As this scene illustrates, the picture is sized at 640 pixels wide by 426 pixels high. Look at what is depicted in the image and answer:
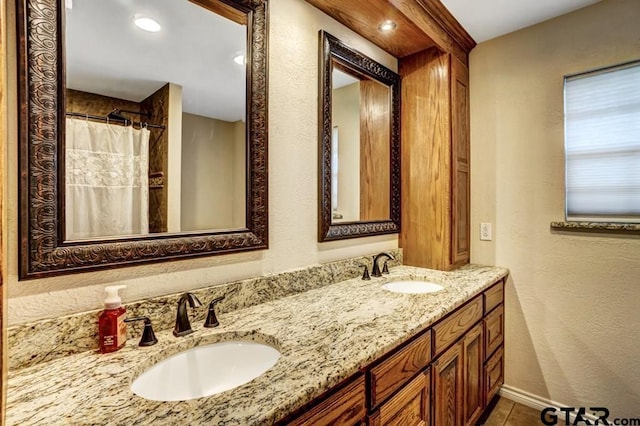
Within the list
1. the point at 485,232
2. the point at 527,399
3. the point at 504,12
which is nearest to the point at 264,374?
the point at 485,232

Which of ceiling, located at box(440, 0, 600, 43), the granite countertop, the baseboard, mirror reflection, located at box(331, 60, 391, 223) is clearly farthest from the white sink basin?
ceiling, located at box(440, 0, 600, 43)

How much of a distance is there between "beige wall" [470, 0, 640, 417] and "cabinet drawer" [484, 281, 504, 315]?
0.31 ft

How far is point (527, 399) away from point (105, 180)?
8.45 feet

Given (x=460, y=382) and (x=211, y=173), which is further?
(x=460, y=382)

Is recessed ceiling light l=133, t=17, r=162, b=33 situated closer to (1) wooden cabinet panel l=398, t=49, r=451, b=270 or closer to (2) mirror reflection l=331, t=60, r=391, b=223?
(2) mirror reflection l=331, t=60, r=391, b=223

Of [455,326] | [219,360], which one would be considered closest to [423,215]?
[455,326]

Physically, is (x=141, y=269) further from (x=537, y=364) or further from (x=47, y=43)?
(x=537, y=364)

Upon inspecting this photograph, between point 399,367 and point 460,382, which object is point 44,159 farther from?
point 460,382

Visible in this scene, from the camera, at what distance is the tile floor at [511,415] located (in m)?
1.84

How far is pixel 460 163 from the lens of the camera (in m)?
2.06

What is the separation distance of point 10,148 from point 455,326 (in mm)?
1690

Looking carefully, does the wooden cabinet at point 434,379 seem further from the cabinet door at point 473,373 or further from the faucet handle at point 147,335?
the faucet handle at point 147,335

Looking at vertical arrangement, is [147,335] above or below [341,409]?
above

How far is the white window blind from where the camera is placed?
64.8 inches
